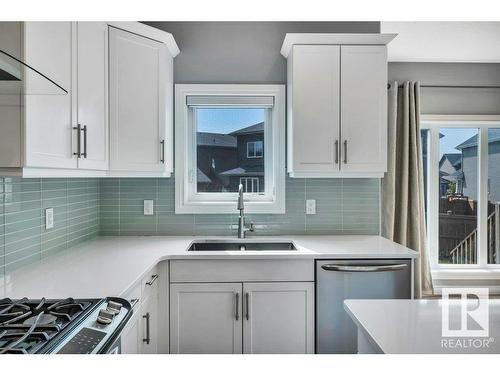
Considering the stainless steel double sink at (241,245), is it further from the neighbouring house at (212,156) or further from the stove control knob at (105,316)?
the stove control knob at (105,316)

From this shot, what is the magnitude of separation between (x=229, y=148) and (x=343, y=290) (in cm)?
138

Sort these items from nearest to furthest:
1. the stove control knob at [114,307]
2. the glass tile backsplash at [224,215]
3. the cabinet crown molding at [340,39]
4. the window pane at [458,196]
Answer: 1. the stove control knob at [114,307]
2. the cabinet crown molding at [340,39]
3. the glass tile backsplash at [224,215]
4. the window pane at [458,196]

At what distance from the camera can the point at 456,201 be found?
3.79m

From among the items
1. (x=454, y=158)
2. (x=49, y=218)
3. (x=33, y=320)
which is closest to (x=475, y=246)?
(x=454, y=158)

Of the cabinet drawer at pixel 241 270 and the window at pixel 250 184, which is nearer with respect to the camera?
the cabinet drawer at pixel 241 270

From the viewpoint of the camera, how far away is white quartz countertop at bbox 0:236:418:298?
139 cm

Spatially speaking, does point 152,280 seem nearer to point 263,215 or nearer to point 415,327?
point 263,215

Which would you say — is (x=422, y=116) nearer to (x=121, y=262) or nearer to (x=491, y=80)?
(x=491, y=80)

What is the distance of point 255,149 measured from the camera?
2.80 meters

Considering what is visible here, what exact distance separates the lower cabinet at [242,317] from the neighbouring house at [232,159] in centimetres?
95

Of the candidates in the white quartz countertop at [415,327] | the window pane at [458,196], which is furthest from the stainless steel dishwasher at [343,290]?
the window pane at [458,196]

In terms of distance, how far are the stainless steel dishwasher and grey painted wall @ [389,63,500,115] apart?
7.35 ft

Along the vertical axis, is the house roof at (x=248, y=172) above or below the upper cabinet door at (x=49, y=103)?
below

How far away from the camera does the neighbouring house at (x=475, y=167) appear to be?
12.4ft
